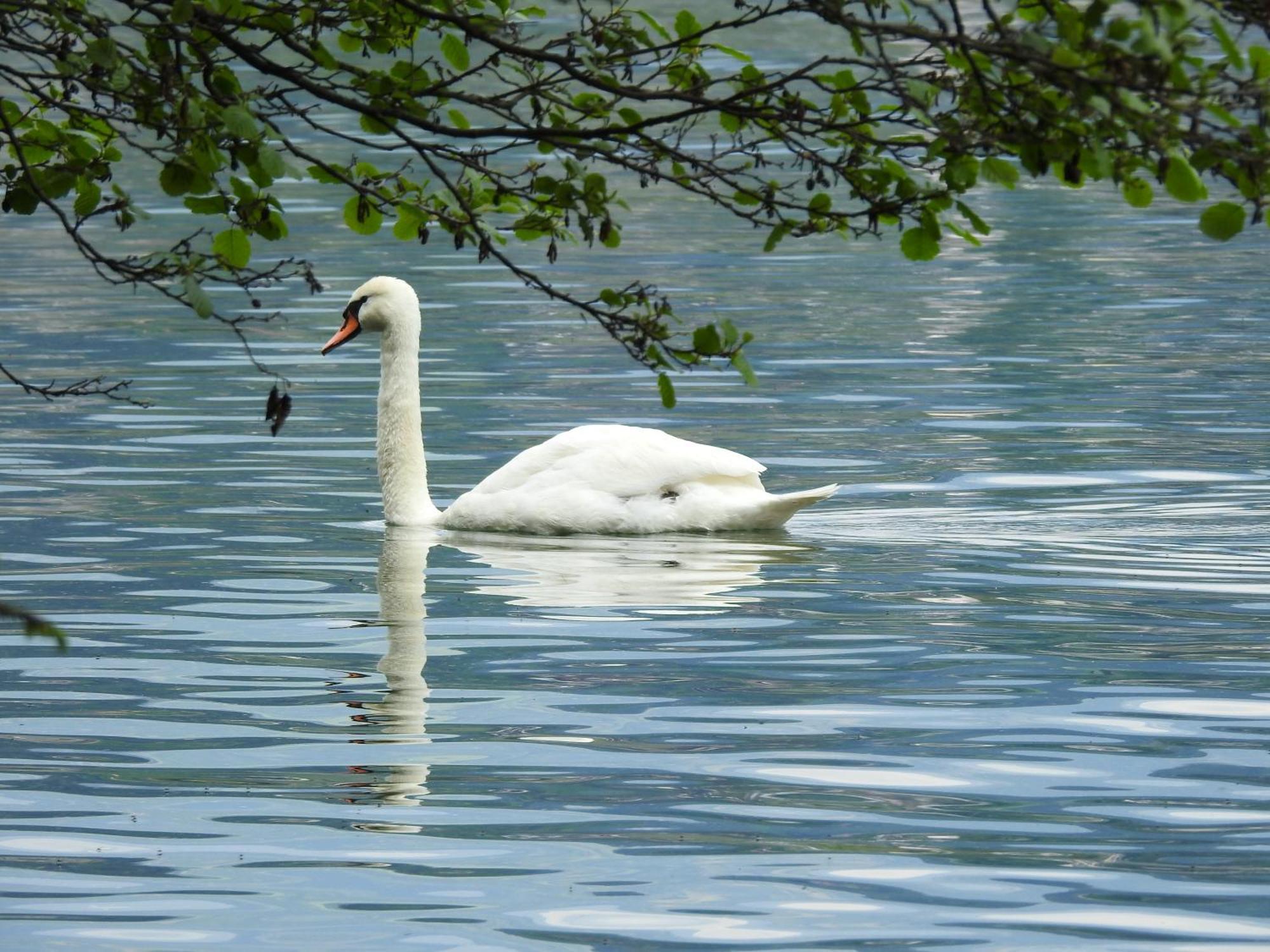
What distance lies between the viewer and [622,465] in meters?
13.0

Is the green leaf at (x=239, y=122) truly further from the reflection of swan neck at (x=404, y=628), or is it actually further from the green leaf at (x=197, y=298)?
the reflection of swan neck at (x=404, y=628)

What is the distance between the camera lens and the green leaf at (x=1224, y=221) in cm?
550

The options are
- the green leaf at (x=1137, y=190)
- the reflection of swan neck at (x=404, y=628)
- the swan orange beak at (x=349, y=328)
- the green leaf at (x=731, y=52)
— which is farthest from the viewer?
the swan orange beak at (x=349, y=328)

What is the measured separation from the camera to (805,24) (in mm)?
67438

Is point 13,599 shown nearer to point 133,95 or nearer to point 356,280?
point 133,95

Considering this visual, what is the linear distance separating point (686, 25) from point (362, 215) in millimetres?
1162

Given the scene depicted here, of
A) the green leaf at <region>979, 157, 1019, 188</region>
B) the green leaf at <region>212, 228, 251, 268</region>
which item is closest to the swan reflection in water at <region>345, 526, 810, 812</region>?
the green leaf at <region>212, 228, 251, 268</region>

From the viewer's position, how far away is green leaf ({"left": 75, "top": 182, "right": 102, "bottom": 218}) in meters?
7.23

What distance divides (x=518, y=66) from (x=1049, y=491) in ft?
23.8

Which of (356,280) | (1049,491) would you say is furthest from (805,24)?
(1049,491)

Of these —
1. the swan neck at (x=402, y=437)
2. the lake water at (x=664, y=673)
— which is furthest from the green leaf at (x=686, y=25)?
the swan neck at (x=402, y=437)

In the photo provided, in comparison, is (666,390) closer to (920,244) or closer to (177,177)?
(920,244)

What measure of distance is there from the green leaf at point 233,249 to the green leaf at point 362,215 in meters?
0.39

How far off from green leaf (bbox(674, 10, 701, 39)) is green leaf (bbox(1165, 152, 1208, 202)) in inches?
64.2
